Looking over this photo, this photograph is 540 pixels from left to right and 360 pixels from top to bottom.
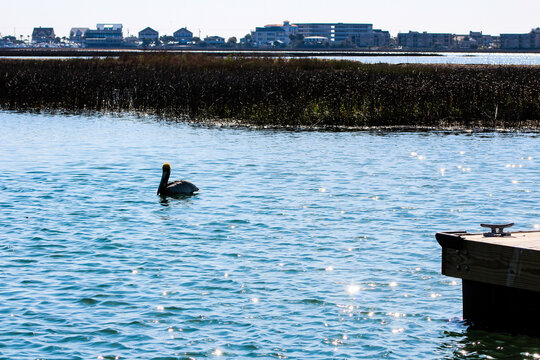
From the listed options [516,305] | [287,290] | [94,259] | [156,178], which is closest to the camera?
[516,305]

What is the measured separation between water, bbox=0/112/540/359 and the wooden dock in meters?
0.31

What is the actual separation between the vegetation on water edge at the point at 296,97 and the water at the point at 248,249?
7.41 metres

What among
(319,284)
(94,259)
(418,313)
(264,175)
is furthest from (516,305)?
(264,175)

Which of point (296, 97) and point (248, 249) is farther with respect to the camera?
point (296, 97)

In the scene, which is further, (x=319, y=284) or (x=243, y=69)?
(x=243, y=69)

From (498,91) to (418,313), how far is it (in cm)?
2970

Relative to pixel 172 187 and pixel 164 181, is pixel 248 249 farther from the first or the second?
pixel 164 181

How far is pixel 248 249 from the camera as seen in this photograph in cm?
1555

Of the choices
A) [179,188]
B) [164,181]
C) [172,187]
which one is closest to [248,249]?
[179,188]

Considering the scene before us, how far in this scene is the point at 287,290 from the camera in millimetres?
12766

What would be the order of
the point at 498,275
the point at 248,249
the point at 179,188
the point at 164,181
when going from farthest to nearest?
the point at 164,181, the point at 179,188, the point at 248,249, the point at 498,275

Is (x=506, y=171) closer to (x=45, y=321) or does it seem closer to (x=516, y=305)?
(x=516, y=305)

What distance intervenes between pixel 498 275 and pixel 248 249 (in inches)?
250

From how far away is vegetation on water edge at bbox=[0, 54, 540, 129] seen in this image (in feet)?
127
